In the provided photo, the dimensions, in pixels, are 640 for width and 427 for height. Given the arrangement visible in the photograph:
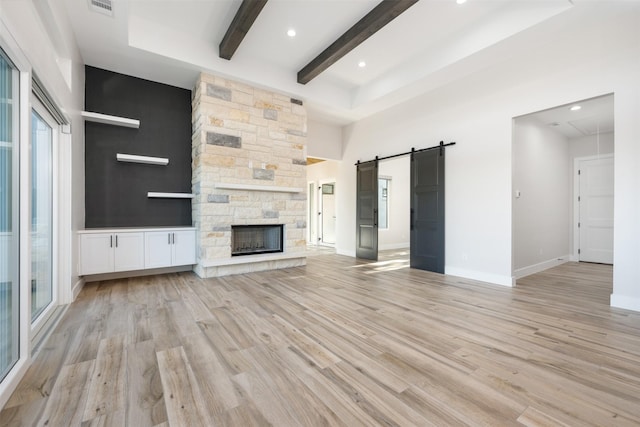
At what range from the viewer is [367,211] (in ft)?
21.1

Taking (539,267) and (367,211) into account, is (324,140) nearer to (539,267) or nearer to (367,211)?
(367,211)

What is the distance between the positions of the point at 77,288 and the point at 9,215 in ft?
7.69

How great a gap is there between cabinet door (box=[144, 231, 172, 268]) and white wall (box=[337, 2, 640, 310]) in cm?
462

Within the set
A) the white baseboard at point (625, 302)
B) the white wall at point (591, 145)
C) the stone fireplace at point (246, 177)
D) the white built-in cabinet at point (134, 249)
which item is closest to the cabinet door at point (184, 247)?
the white built-in cabinet at point (134, 249)

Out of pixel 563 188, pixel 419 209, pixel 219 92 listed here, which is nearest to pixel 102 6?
pixel 219 92

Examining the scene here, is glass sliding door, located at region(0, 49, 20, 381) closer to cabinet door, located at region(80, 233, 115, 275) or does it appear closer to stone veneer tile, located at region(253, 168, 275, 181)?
cabinet door, located at region(80, 233, 115, 275)

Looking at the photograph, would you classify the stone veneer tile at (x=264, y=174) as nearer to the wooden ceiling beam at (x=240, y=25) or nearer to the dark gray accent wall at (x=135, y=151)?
the dark gray accent wall at (x=135, y=151)

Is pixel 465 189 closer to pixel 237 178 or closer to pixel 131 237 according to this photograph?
pixel 237 178

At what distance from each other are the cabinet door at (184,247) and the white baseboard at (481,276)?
14.7 ft

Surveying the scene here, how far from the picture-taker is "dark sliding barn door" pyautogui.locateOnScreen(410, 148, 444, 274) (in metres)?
4.93

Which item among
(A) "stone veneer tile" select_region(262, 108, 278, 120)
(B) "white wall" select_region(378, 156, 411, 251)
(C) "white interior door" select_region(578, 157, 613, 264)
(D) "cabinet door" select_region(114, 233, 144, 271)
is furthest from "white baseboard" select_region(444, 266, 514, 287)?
(D) "cabinet door" select_region(114, 233, 144, 271)

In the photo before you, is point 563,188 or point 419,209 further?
point 563,188

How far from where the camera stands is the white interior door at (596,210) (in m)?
5.75

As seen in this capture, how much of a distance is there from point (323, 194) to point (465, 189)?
529cm
